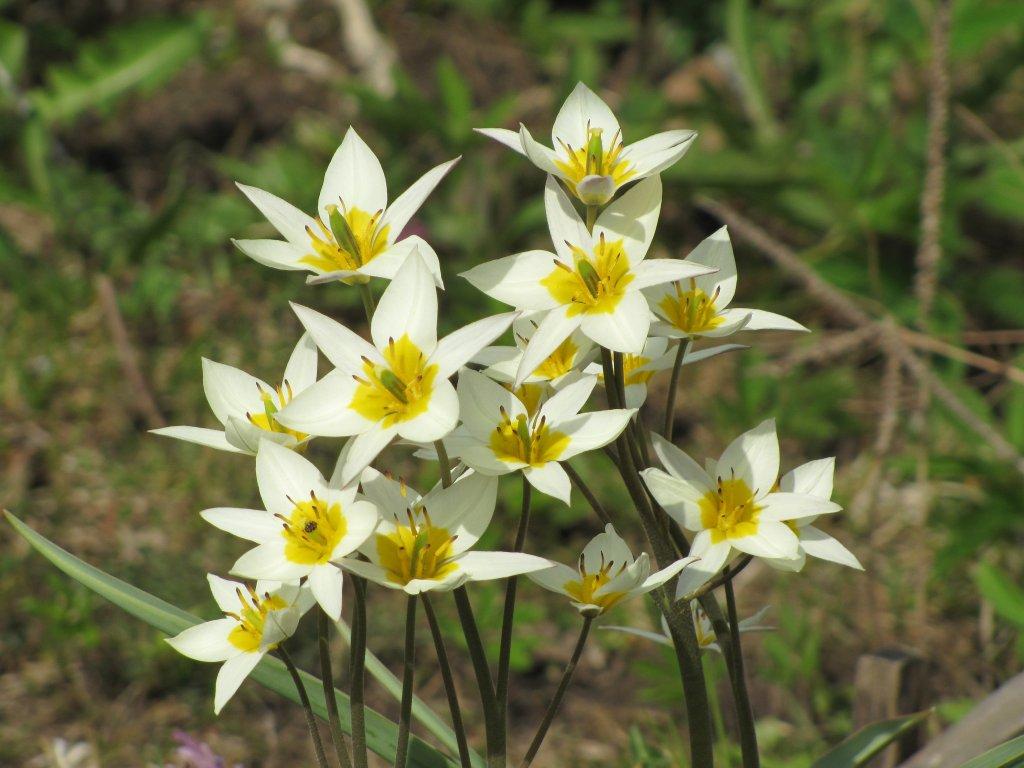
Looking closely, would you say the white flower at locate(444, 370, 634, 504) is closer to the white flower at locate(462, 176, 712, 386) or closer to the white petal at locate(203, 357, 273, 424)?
the white flower at locate(462, 176, 712, 386)

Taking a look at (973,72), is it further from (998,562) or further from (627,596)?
(627,596)

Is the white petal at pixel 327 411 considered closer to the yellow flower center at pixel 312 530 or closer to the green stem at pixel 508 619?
the yellow flower center at pixel 312 530

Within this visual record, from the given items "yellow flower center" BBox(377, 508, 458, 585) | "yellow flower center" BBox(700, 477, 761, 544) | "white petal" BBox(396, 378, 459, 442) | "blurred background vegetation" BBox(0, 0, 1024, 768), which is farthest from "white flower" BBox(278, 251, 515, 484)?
"blurred background vegetation" BBox(0, 0, 1024, 768)

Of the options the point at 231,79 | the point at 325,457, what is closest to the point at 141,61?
the point at 231,79

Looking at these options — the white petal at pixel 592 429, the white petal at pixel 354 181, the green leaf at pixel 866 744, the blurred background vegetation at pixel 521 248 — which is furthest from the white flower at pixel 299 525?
the blurred background vegetation at pixel 521 248

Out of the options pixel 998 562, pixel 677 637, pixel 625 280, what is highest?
pixel 998 562
